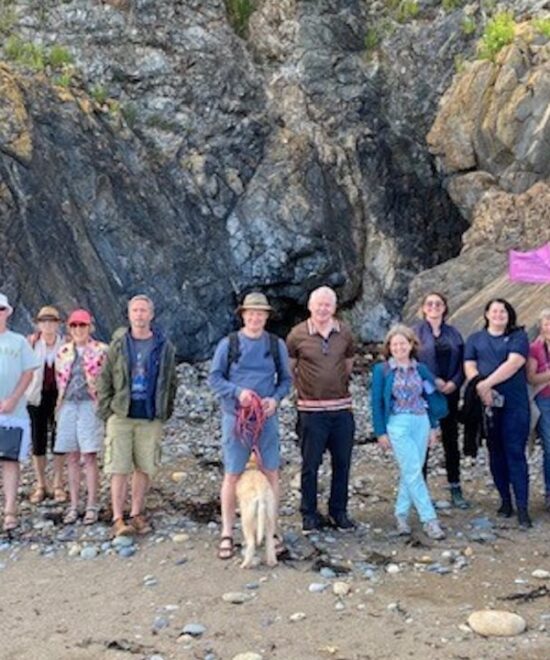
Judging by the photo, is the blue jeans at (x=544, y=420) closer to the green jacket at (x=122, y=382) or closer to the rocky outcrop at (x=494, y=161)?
the green jacket at (x=122, y=382)

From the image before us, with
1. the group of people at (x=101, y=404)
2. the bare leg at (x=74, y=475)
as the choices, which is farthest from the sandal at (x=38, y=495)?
the bare leg at (x=74, y=475)

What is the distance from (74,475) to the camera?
8703 mm

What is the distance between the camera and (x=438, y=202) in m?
22.9

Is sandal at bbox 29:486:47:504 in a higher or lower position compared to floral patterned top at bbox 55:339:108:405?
lower

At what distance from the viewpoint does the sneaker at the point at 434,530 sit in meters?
7.91

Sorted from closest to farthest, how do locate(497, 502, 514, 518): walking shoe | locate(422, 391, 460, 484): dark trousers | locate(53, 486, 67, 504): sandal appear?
locate(497, 502, 514, 518): walking shoe < locate(422, 391, 460, 484): dark trousers < locate(53, 486, 67, 504): sandal

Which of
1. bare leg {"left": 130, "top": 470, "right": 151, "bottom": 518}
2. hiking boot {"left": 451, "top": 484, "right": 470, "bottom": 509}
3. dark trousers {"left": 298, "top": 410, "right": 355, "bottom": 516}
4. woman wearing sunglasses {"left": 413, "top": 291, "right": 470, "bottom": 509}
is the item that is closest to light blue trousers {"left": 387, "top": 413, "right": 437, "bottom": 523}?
dark trousers {"left": 298, "top": 410, "right": 355, "bottom": 516}

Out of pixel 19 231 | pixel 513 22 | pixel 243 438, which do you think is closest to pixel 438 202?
pixel 513 22

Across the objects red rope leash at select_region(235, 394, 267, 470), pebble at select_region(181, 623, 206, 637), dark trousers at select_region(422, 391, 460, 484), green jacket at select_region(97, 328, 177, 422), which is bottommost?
pebble at select_region(181, 623, 206, 637)

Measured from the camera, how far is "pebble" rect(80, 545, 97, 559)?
25.1ft

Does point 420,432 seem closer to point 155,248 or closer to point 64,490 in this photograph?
point 64,490

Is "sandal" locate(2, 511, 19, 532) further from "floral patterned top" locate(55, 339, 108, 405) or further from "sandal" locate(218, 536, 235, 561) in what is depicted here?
"sandal" locate(218, 536, 235, 561)

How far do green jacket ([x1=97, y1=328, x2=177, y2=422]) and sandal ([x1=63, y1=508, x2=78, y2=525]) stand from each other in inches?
47.7

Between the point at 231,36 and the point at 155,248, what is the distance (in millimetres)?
7505
